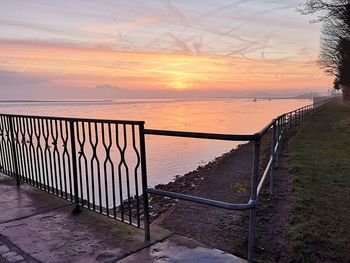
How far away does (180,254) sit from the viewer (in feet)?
11.3

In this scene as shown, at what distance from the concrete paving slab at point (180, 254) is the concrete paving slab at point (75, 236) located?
4.9 inches

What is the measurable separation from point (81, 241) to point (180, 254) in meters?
1.12

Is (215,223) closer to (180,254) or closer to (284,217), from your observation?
(284,217)

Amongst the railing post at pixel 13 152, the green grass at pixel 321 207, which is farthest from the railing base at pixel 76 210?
the green grass at pixel 321 207

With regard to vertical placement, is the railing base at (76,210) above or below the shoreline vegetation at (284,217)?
above

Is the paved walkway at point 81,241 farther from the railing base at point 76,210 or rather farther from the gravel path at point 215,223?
the gravel path at point 215,223

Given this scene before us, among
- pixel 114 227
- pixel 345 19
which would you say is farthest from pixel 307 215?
pixel 345 19

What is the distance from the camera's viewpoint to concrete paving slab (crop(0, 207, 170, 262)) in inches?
137

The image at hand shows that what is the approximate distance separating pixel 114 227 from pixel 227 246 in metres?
1.36

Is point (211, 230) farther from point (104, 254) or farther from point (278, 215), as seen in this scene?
point (104, 254)

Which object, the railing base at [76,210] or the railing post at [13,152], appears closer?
the railing base at [76,210]

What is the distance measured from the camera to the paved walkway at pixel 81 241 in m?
→ 3.41

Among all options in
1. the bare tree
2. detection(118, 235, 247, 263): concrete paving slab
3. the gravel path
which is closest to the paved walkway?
detection(118, 235, 247, 263): concrete paving slab

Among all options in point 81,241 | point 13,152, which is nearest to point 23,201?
point 13,152
